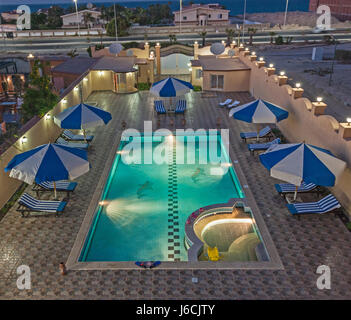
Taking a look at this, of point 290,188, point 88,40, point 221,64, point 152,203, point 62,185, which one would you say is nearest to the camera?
point 290,188

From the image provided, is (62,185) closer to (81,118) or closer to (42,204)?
(42,204)

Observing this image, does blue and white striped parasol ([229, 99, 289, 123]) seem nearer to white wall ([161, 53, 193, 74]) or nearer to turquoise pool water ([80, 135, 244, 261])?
turquoise pool water ([80, 135, 244, 261])

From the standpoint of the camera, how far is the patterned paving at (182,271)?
8539 millimetres

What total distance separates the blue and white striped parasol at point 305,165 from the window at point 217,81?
15450 millimetres

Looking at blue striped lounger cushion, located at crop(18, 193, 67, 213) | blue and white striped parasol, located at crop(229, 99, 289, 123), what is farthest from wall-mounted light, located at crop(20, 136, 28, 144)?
blue and white striped parasol, located at crop(229, 99, 289, 123)

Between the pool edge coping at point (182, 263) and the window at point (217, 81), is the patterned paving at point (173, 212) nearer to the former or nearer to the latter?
the pool edge coping at point (182, 263)

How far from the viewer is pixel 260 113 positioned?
1592 cm

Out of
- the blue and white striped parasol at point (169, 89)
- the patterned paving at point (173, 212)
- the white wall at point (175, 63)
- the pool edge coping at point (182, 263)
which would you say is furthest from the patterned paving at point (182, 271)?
the white wall at point (175, 63)

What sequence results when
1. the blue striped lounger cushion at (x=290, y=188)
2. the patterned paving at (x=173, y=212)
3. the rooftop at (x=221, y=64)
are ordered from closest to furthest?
1. the patterned paving at (x=173, y=212)
2. the blue striped lounger cushion at (x=290, y=188)
3. the rooftop at (x=221, y=64)

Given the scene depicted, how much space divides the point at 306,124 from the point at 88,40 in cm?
4595

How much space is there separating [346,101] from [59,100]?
15.9 metres

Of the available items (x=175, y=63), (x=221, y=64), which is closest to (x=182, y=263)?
(x=221, y=64)

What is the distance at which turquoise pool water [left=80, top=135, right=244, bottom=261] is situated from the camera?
10.7 meters

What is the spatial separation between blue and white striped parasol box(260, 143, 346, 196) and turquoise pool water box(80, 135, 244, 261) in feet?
7.41
